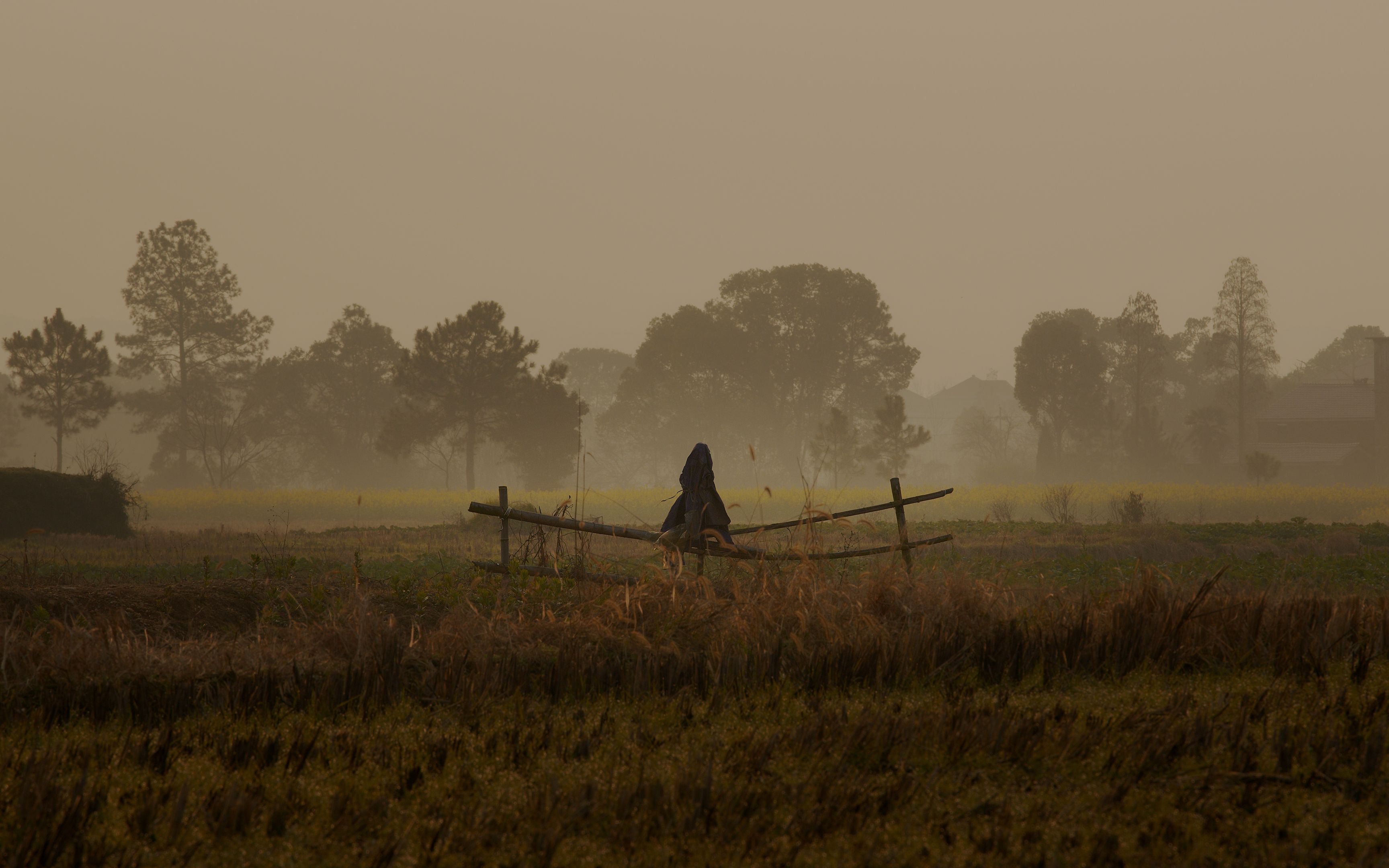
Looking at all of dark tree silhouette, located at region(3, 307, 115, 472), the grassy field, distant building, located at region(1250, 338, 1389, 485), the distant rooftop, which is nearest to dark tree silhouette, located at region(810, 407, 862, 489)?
distant building, located at region(1250, 338, 1389, 485)

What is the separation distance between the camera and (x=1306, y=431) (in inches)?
2089

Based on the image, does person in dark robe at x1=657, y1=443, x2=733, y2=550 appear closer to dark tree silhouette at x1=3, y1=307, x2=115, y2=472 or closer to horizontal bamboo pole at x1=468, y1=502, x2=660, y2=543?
horizontal bamboo pole at x1=468, y1=502, x2=660, y2=543

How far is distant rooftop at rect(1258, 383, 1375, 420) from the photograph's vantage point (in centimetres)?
5262

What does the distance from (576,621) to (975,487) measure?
34.8 metres

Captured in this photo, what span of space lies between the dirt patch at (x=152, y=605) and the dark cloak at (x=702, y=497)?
380cm

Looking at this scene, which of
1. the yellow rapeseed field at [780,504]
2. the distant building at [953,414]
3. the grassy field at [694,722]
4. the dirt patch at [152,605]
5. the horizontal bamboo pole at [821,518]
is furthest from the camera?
the distant building at [953,414]

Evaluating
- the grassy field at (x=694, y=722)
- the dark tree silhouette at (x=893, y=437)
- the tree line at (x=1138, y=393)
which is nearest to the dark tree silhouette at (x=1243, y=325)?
the tree line at (x=1138, y=393)

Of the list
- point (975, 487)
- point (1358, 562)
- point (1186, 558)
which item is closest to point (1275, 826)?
point (1358, 562)

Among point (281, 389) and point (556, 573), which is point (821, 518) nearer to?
point (556, 573)

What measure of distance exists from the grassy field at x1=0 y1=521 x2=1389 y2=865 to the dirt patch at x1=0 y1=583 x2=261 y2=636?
0.12 feet

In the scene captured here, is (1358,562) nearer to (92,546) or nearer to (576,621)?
(576,621)

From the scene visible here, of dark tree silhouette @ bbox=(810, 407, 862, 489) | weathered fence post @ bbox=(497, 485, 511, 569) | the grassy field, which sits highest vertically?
dark tree silhouette @ bbox=(810, 407, 862, 489)

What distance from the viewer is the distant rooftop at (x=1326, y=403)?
173ft

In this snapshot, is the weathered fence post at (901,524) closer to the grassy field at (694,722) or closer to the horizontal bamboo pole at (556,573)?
the grassy field at (694,722)
